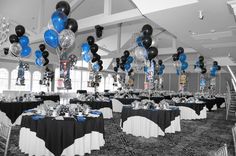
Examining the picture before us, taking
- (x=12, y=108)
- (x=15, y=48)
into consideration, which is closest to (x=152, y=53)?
(x=15, y=48)

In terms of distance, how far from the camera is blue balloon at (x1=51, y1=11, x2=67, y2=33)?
4824 millimetres

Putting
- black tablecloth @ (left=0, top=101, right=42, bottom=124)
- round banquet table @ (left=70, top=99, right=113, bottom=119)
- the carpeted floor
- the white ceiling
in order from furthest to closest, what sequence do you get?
1. round banquet table @ (left=70, top=99, right=113, bottom=119)
2. black tablecloth @ (left=0, top=101, right=42, bottom=124)
3. the white ceiling
4. the carpeted floor

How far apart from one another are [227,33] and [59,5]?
544 cm

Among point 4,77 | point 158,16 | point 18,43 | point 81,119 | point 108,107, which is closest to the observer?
point 81,119

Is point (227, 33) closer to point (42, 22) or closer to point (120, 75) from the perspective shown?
point (42, 22)

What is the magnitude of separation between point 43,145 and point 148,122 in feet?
9.17

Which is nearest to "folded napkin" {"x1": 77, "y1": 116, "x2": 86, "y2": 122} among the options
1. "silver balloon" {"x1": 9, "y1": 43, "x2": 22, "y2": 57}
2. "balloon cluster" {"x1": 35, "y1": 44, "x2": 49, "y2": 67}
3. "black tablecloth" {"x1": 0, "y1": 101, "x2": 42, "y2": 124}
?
"black tablecloth" {"x1": 0, "y1": 101, "x2": 42, "y2": 124}

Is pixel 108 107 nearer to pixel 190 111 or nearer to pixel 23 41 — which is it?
pixel 190 111

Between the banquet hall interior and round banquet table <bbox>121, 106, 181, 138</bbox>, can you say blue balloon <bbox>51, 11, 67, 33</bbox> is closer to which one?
the banquet hall interior

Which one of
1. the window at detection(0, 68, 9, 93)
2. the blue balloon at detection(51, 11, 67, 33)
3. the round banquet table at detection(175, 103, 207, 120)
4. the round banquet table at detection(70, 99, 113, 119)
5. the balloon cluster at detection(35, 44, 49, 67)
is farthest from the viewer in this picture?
the window at detection(0, 68, 9, 93)

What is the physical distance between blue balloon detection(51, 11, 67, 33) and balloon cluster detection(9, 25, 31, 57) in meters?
2.64

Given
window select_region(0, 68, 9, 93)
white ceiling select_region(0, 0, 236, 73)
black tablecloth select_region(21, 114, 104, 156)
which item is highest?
white ceiling select_region(0, 0, 236, 73)

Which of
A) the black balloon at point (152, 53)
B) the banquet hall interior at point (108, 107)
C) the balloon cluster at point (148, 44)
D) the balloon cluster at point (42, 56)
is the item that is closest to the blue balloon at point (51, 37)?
the banquet hall interior at point (108, 107)

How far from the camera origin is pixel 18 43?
7.01m
